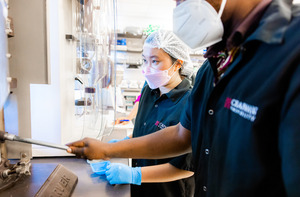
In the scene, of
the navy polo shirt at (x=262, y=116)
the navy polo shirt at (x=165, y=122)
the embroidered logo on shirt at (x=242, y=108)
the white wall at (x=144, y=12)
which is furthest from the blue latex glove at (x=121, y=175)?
the white wall at (x=144, y=12)

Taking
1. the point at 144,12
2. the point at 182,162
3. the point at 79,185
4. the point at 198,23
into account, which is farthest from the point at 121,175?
the point at 144,12

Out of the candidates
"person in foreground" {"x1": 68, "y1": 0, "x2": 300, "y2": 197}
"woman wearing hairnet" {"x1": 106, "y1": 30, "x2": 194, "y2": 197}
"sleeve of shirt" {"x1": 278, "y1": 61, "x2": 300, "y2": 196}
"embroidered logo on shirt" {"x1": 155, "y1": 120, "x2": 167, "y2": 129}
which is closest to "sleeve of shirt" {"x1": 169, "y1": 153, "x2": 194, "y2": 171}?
"woman wearing hairnet" {"x1": 106, "y1": 30, "x2": 194, "y2": 197}

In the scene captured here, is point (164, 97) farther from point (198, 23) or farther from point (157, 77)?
point (198, 23)

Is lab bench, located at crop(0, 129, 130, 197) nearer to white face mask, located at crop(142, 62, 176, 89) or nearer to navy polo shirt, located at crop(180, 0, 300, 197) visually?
navy polo shirt, located at crop(180, 0, 300, 197)

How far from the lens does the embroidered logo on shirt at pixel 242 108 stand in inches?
17.3

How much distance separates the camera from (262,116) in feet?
1.37

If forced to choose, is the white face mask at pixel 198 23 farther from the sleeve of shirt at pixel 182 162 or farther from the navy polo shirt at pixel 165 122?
the sleeve of shirt at pixel 182 162

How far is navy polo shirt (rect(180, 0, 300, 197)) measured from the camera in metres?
0.36

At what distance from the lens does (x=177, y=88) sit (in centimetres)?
125

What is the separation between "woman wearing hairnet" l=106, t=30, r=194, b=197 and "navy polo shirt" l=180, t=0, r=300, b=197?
20.7 inches

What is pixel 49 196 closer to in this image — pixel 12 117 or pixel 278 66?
pixel 12 117

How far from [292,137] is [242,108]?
0.14 metres

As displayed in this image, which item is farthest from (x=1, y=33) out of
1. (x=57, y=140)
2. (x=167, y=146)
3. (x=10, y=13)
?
(x=167, y=146)

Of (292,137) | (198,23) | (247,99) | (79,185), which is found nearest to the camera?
(292,137)
